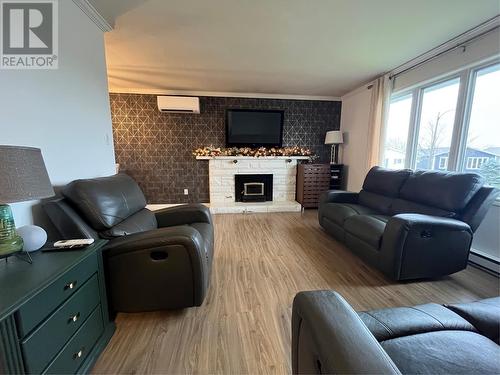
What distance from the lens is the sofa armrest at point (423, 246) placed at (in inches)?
70.9

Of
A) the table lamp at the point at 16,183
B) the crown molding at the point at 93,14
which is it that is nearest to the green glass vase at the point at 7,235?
the table lamp at the point at 16,183

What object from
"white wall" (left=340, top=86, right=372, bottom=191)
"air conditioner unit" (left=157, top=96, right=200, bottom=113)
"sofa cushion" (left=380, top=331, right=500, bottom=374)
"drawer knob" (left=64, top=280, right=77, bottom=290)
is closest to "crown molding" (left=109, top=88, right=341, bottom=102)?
"air conditioner unit" (left=157, top=96, right=200, bottom=113)

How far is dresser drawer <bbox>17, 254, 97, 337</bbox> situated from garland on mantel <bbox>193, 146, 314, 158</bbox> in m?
3.44

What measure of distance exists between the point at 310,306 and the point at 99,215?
1.46 metres

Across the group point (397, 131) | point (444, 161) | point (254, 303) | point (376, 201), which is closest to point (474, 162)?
point (444, 161)

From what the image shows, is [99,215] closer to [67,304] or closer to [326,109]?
[67,304]

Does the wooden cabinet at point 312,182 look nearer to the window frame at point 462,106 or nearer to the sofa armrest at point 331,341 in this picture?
the window frame at point 462,106

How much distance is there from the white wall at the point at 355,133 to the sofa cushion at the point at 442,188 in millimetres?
1517

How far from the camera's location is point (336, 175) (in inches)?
181

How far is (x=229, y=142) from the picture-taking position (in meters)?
4.57

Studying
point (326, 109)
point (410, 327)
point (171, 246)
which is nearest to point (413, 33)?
point (326, 109)

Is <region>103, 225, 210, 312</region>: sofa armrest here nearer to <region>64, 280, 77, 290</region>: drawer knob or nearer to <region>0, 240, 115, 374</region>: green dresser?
<region>0, 240, 115, 374</region>: green dresser

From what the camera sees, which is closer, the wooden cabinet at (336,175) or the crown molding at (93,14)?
the crown molding at (93,14)

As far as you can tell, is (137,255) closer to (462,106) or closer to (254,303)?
(254,303)
